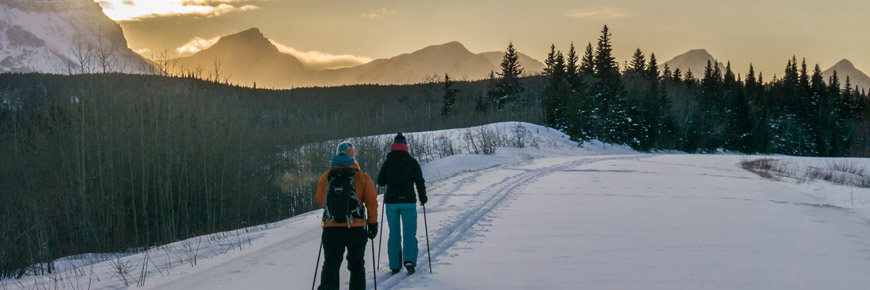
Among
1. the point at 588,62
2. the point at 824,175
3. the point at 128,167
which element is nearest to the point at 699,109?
the point at 588,62

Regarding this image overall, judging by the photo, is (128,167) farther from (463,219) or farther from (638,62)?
(638,62)

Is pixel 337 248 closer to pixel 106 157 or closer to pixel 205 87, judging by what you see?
pixel 106 157

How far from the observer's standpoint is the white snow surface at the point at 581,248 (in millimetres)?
7273

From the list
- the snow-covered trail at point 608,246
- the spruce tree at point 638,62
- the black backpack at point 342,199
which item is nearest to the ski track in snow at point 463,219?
the snow-covered trail at point 608,246

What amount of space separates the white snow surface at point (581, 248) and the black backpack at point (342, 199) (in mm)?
1345

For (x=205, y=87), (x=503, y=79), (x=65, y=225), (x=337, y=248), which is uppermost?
(x=503, y=79)

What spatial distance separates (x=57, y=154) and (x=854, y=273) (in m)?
21.9

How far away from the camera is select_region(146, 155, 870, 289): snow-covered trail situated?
23.7 ft

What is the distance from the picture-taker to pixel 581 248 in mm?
9195

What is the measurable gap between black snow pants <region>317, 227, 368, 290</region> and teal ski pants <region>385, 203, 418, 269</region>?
1490mm

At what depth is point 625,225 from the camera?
37.9 ft

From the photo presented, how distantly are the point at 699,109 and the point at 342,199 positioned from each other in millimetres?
98956

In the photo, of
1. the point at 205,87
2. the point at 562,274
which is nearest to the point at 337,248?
the point at 562,274

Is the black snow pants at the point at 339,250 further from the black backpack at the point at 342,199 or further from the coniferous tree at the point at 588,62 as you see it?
the coniferous tree at the point at 588,62
